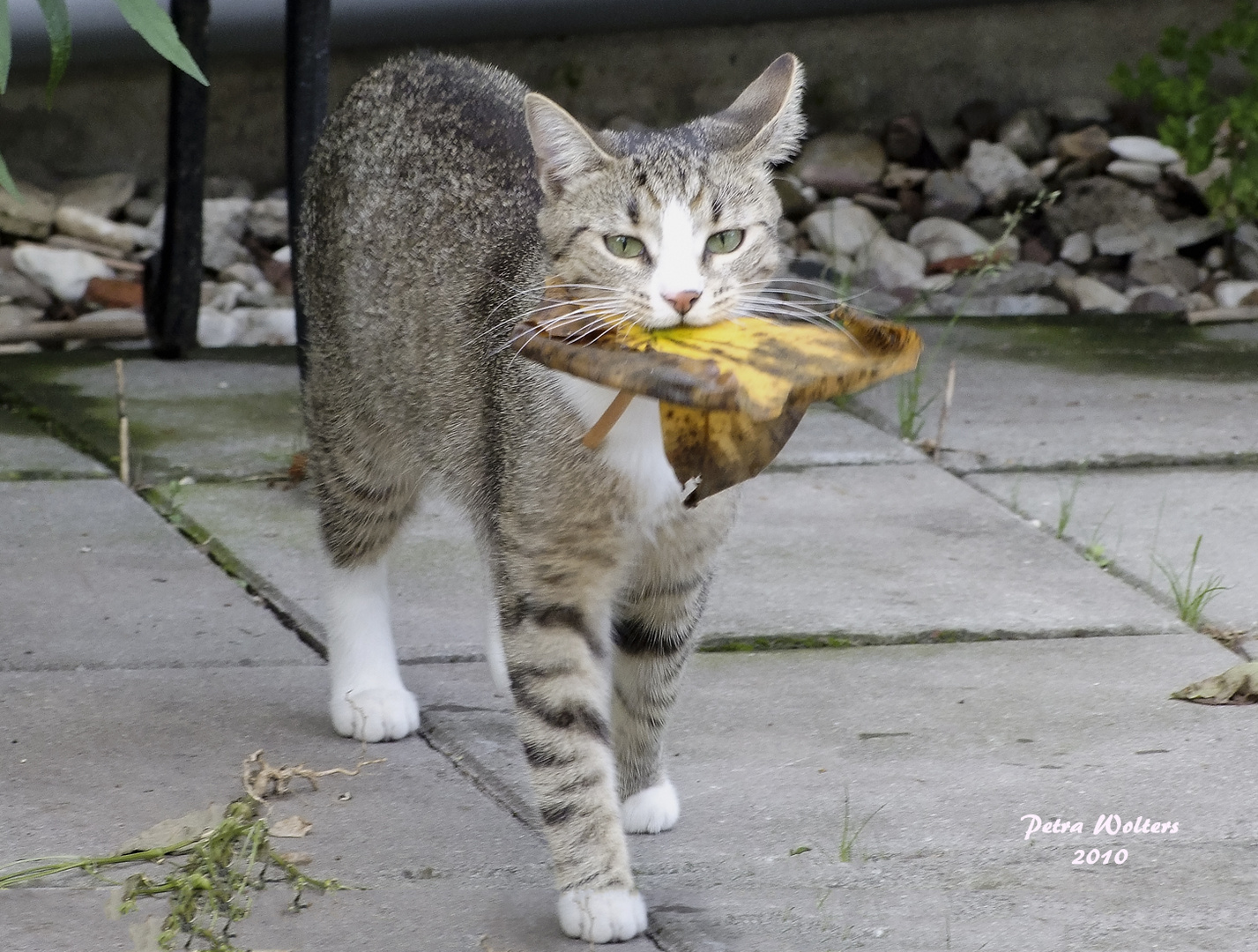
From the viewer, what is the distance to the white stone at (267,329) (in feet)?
22.9

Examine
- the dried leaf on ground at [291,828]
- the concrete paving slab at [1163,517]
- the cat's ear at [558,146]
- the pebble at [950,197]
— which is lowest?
the dried leaf on ground at [291,828]

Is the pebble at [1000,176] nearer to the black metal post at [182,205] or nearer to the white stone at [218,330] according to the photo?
the white stone at [218,330]

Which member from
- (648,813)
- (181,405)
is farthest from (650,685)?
(181,405)

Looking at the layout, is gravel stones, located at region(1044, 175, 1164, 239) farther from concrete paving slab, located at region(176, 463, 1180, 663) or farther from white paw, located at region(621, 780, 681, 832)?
white paw, located at region(621, 780, 681, 832)

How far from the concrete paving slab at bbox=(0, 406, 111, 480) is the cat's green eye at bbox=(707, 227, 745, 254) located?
105 inches

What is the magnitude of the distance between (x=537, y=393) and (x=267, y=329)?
13.3 feet

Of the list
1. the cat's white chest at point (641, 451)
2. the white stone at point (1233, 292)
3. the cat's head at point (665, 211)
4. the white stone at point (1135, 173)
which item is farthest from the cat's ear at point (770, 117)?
the white stone at point (1135, 173)

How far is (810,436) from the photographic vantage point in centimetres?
559

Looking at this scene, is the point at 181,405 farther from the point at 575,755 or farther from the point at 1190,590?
the point at 1190,590

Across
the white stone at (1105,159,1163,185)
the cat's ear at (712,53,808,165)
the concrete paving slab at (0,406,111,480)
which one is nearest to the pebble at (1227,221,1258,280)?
the white stone at (1105,159,1163,185)

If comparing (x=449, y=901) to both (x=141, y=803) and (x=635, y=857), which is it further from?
(x=141, y=803)

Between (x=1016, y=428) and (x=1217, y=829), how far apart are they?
2.57m

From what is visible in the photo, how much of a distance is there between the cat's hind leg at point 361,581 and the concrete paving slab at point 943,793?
0.14 metres

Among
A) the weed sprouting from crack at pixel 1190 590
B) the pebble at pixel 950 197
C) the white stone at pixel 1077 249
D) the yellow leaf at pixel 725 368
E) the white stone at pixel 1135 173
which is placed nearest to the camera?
the yellow leaf at pixel 725 368
